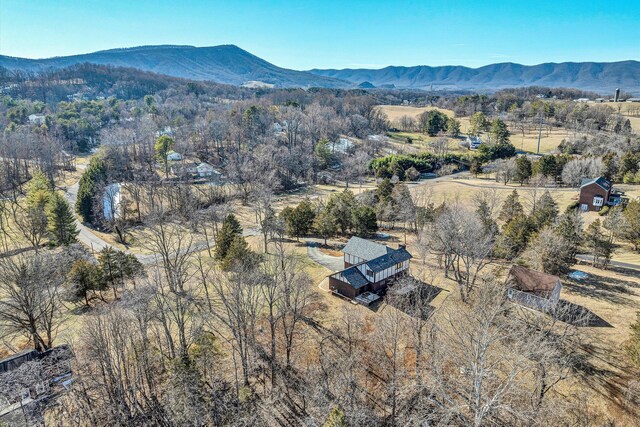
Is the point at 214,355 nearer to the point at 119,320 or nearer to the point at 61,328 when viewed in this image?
the point at 119,320

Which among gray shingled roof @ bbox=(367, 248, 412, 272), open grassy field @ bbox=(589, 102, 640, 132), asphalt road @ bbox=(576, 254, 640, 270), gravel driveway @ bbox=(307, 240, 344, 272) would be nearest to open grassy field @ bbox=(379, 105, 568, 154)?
Result: open grassy field @ bbox=(589, 102, 640, 132)

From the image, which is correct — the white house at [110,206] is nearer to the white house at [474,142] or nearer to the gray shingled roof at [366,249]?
the gray shingled roof at [366,249]

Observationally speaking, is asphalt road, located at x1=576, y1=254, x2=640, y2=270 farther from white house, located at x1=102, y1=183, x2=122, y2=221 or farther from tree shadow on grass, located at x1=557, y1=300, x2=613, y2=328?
white house, located at x1=102, y1=183, x2=122, y2=221

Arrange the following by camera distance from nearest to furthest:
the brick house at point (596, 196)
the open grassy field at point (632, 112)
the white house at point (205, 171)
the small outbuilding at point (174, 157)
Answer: the brick house at point (596, 196)
the white house at point (205, 171)
the small outbuilding at point (174, 157)
the open grassy field at point (632, 112)

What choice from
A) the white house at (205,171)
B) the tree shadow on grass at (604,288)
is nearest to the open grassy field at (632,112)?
the tree shadow on grass at (604,288)

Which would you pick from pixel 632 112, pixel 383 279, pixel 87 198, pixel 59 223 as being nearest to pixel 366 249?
pixel 383 279
